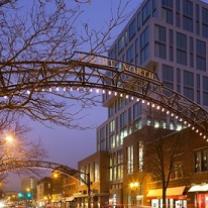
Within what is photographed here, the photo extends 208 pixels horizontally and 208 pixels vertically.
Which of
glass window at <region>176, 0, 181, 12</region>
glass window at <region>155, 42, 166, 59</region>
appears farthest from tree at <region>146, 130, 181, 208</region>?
glass window at <region>176, 0, 181, 12</region>

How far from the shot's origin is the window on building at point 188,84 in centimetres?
9631

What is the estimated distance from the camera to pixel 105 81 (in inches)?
906

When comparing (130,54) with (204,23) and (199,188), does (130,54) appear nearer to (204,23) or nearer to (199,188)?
(204,23)

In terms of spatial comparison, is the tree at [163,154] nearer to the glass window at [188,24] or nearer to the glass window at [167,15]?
the glass window at [167,15]

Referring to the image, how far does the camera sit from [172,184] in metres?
54.6

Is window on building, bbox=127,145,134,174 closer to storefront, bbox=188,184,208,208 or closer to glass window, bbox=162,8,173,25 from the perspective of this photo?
storefront, bbox=188,184,208,208

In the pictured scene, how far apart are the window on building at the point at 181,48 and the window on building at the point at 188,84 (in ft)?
7.04

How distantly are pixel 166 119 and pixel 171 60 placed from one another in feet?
40.9

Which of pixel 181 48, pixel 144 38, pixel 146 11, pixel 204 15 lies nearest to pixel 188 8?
pixel 204 15

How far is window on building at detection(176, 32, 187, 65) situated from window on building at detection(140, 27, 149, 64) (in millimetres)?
6527

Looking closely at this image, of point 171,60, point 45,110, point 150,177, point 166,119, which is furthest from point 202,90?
point 45,110

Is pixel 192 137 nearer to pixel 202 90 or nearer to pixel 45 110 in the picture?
pixel 45 110

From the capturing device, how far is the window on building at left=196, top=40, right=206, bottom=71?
9981 cm

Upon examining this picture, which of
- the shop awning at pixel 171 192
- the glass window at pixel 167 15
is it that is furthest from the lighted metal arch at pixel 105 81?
the glass window at pixel 167 15
